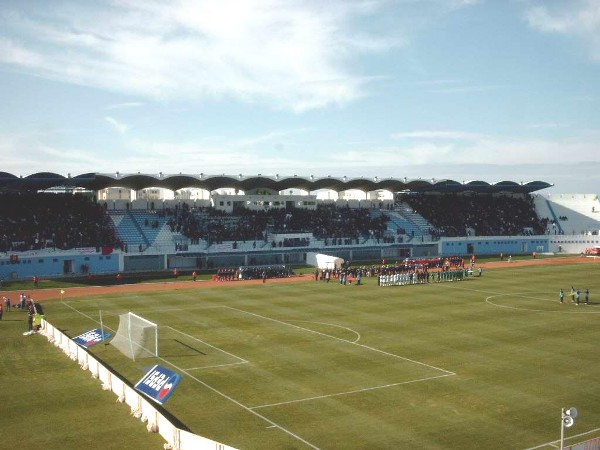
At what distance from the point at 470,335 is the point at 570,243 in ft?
219

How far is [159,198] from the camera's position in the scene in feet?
258

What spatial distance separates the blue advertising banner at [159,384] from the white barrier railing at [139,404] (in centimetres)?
26

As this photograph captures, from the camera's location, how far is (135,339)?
27531mm

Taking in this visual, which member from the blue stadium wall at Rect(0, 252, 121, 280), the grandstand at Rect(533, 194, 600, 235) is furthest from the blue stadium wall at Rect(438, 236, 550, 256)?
the blue stadium wall at Rect(0, 252, 121, 280)

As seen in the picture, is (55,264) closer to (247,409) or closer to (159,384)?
(159,384)

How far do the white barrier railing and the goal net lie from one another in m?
2.11

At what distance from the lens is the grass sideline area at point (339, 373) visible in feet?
59.0

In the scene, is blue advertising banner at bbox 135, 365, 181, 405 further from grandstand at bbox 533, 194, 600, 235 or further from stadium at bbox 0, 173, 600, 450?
grandstand at bbox 533, 194, 600, 235

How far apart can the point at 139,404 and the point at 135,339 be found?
8.96 m

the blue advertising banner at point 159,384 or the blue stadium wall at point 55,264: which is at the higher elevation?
the blue stadium wall at point 55,264

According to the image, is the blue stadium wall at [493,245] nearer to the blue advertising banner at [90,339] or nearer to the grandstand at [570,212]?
the grandstand at [570,212]

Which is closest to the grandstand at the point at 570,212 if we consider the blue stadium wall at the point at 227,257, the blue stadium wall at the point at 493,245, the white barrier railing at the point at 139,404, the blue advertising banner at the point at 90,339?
the blue stadium wall at the point at 493,245

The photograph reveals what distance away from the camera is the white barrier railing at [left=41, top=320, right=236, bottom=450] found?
49.5ft

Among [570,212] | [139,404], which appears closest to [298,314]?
[139,404]
